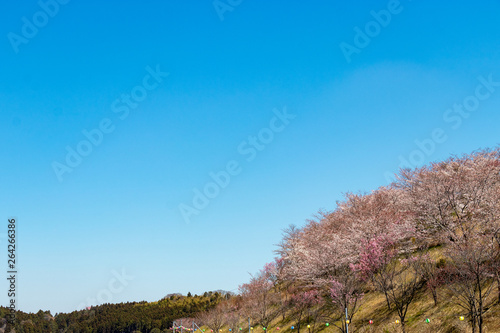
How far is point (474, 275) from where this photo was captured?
63.9ft

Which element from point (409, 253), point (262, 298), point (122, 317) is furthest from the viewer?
point (122, 317)

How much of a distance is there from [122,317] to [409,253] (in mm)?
98487

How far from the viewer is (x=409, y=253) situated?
98.3 ft

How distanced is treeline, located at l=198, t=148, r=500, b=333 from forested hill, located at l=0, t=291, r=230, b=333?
5687cm

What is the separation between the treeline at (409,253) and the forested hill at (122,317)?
56.9 metres

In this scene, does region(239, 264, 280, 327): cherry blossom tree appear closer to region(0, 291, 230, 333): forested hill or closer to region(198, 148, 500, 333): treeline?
region(198, 148, 500, 333): treeline

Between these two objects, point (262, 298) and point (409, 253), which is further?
point (262, 298)

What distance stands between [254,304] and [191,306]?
6158cm

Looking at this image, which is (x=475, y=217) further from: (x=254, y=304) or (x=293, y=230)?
(x=293, y=230)

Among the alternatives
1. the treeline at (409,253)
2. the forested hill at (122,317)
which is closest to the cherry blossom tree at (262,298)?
the treeline at (409,253)

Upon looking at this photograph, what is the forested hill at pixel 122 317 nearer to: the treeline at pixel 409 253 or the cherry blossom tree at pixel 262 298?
the cherry blossom tree at pixel 262 298

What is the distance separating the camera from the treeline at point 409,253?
73.5 ft

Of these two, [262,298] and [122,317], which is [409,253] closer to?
[262,298]

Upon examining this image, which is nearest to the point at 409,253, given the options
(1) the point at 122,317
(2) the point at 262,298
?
(2) the point at 262,298
